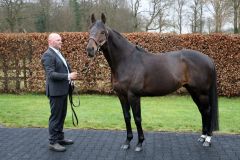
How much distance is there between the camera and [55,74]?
5.78 metres

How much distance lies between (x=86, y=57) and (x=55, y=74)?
6411 millimetres

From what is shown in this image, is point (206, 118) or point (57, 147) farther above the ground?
point (206, 118)

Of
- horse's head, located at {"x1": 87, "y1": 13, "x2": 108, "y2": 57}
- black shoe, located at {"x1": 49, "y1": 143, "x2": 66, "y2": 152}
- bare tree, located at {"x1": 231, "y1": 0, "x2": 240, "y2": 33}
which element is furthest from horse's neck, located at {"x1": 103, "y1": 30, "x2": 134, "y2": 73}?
bare tree, located at {"x1": 231, "y1": 0, "x2": 240, "y2": 33}

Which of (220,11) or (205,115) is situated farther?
(220,11)

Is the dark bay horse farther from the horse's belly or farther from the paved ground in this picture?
the paved ground

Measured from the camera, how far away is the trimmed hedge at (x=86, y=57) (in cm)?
1159

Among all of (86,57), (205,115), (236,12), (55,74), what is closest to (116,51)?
(55,74)

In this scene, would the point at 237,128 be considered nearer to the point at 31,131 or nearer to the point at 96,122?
the point at 96,122

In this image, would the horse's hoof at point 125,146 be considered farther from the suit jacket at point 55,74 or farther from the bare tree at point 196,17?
the bare tree at point 196,17

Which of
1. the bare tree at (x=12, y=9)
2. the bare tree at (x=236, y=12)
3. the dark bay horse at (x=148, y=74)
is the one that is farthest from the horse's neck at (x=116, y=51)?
the bare tree at (x=12, y=9)

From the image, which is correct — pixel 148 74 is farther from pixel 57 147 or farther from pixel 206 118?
pixel 57 147

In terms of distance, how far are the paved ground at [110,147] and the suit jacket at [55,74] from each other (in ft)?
3.33

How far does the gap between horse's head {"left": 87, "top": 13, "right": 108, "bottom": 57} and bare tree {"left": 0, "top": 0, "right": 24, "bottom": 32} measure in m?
22.1

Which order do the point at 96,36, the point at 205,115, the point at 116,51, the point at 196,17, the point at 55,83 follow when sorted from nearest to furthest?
the point at 96,36
the point at 55,83
the point at 116,51
the point at 205,115
the point at 196,17
